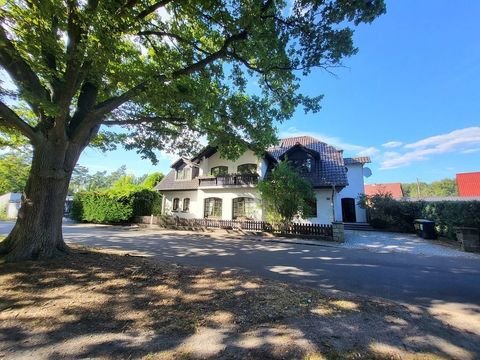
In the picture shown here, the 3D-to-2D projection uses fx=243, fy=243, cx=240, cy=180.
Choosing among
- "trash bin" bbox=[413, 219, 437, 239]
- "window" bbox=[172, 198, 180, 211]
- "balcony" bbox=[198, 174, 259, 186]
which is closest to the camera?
"trash bin" bbox=[413, 219, 437, 239]

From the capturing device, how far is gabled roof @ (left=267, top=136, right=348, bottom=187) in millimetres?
17297

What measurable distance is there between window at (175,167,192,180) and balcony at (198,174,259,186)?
2739 millimetres

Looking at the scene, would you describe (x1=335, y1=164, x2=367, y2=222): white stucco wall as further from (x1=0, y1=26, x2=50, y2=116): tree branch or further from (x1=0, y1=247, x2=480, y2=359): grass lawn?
(x1=0, y1=26, x2=50, y2=116): tree branch

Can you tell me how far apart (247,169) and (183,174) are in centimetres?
725

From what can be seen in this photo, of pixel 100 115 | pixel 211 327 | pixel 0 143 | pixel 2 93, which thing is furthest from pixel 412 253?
pixel 0 143

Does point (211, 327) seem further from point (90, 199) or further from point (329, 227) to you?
point (90, 199)

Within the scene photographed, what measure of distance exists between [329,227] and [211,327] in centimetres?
1207

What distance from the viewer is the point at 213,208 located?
21438mm

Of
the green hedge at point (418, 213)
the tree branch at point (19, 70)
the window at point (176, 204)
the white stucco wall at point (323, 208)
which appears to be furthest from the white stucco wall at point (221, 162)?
the tree branch at point (19, 70)

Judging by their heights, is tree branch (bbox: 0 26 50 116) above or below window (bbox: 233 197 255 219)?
above

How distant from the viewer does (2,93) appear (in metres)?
6.48

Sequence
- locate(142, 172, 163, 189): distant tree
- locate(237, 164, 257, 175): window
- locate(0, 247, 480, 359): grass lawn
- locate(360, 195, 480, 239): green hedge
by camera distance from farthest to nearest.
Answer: locate(142, 172, 163, 189): distant tree, locate(237, 164, 257, 175): window, locate(360, 195, 480, 239): green hedge, locate(0, 247, 480, 359): grass lawn

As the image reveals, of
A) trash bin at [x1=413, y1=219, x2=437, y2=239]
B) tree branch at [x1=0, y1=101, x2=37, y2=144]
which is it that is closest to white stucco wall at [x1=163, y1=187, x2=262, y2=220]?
trash bin at [x1=413, y1=219, x2=437, y2=239]

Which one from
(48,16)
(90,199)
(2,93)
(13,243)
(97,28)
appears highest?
(48,16)
